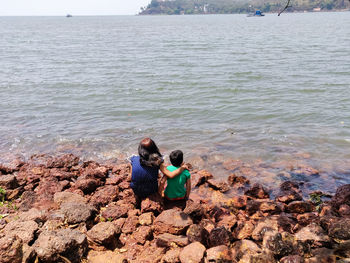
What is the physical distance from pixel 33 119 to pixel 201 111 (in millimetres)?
7442

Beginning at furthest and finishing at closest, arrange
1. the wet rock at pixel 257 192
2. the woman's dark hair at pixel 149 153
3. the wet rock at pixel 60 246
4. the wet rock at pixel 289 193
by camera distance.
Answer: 1. the wet rock at pixel 257 192
2. the wet rock at pixel 289 193
3. the woman's dark hair at pixel 149 153
4. the wet rock at pixel 60 246

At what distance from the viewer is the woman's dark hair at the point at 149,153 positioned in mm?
5789

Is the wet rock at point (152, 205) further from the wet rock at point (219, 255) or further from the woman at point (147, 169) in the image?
the wet rock at point (219, 255)

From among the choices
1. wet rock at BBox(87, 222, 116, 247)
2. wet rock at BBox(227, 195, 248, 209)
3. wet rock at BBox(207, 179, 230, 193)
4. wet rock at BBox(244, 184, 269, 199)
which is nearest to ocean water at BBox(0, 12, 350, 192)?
wet rock at BBox(207, 179, 230, 193)

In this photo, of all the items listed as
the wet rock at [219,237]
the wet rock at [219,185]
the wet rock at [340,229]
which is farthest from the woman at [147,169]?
the wet rock at [340,229]

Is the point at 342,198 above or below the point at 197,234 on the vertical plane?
below

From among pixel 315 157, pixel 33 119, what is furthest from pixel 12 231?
pixel 33 119

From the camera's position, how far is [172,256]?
4.58 meters

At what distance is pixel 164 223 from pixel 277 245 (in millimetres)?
1906

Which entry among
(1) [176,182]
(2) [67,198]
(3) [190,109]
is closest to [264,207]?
(1) [176,182]

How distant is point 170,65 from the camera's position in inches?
960

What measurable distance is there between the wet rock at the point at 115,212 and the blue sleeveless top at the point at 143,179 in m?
0.45

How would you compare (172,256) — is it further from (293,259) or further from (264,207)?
(264,207)

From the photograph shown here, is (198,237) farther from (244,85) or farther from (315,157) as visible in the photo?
(244,85)
